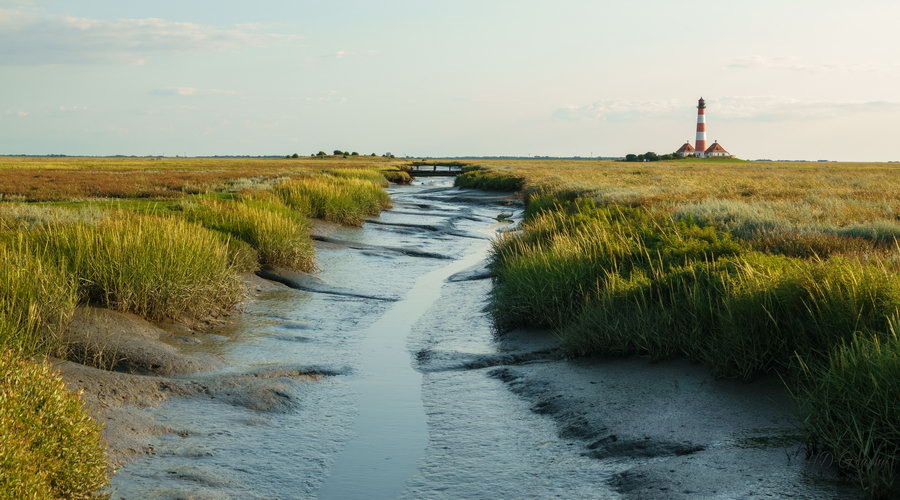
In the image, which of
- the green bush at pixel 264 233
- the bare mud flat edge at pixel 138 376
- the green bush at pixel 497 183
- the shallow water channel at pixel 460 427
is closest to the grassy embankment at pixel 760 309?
the shallow water channel at pixel 460 427

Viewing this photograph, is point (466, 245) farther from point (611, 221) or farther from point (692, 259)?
point (692, 259)

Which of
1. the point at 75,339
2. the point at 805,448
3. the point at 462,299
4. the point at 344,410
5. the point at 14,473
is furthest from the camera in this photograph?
the point at 462,299

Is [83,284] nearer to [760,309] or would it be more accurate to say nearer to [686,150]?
[760,309]

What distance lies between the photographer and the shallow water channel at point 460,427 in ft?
18.3

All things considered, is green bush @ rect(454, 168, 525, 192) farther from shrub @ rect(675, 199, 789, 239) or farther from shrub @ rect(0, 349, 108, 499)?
shrub @ rect(0, 349, 108, 499)

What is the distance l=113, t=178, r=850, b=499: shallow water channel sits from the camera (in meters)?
5.58

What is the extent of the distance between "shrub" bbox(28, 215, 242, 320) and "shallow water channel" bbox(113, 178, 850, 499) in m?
0.83

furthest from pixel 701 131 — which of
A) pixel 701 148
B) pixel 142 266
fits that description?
pixel 142 266

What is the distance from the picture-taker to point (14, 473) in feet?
13.6

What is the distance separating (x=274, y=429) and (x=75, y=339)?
2.97 metres

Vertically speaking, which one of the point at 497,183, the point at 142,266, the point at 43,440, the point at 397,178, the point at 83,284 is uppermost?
the point at 397,178

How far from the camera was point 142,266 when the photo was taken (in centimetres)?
1021

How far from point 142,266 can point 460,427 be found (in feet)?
18.0

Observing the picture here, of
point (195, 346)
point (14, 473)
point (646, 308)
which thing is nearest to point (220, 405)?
point (195, 346)
